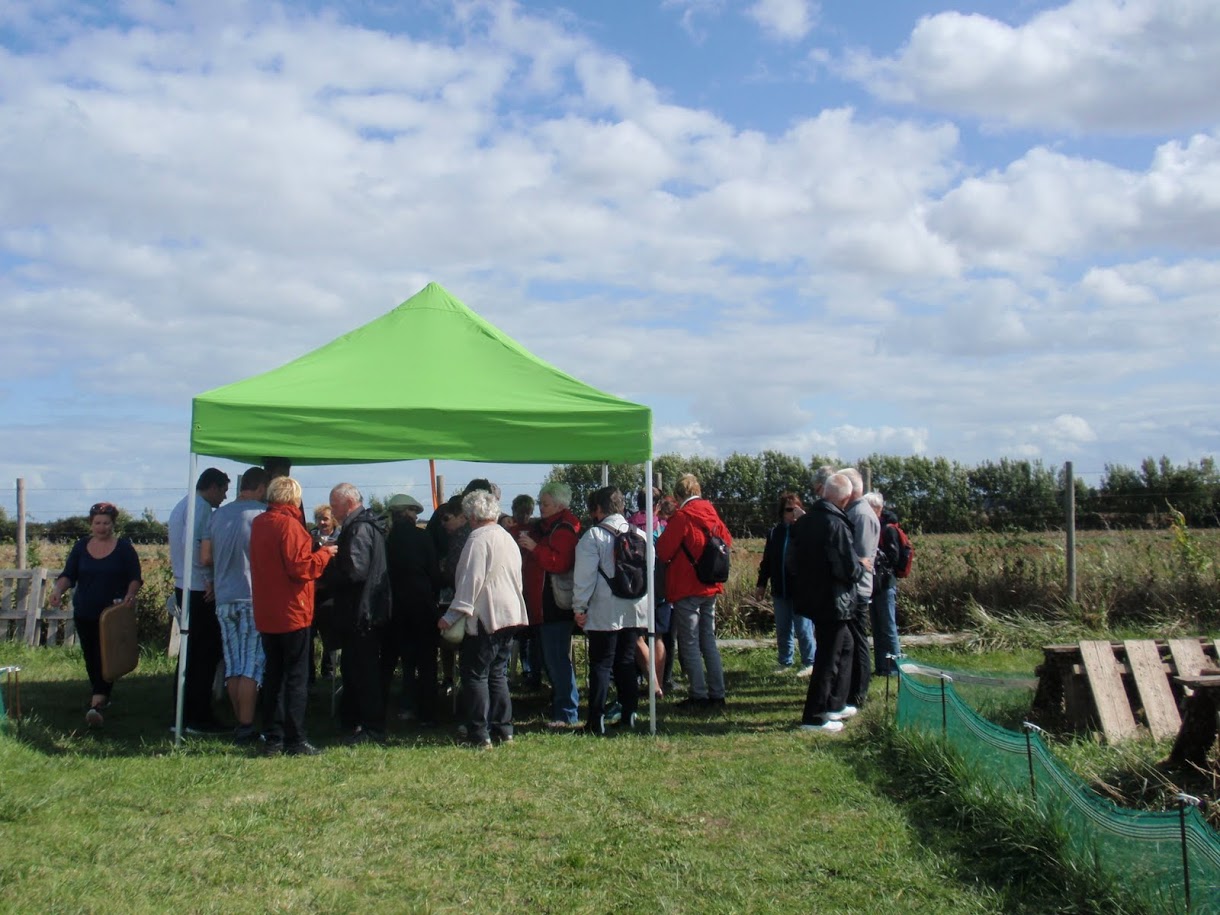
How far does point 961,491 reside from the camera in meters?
22.1

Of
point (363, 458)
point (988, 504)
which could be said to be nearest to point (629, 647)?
point (363, 458)

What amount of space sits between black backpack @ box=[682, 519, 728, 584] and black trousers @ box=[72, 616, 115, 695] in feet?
14.1

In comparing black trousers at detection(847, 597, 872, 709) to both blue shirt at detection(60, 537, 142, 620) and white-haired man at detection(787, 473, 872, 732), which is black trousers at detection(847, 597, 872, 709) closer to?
white-haired man at detection(787, 473, 872, 732)

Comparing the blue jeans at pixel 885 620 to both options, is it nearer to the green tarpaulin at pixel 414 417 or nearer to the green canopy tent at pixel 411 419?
the green canopy tent at pixel 411 419

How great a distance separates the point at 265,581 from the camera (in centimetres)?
671

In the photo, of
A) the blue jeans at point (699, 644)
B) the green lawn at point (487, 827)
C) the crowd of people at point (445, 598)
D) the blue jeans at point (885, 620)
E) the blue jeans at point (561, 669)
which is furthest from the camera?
the blue jeans at point (885, 620)

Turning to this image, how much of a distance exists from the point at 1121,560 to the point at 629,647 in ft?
25.9

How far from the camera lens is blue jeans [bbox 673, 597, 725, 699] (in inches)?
318

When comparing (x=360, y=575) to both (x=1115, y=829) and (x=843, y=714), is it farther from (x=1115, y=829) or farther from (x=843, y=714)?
(x=1115, y=829)

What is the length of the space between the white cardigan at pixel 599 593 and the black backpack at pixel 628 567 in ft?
0.11

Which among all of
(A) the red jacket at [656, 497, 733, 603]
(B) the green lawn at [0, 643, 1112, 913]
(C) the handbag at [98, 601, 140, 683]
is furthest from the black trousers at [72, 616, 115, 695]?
(A) the red jacket at [656, 497, 733, 603]

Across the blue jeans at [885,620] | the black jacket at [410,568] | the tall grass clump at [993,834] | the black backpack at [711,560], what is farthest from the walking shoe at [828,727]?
the black jacket at [410,568]

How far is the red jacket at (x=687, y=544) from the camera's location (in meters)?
7.93

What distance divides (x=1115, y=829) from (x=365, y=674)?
4695 millimetres
